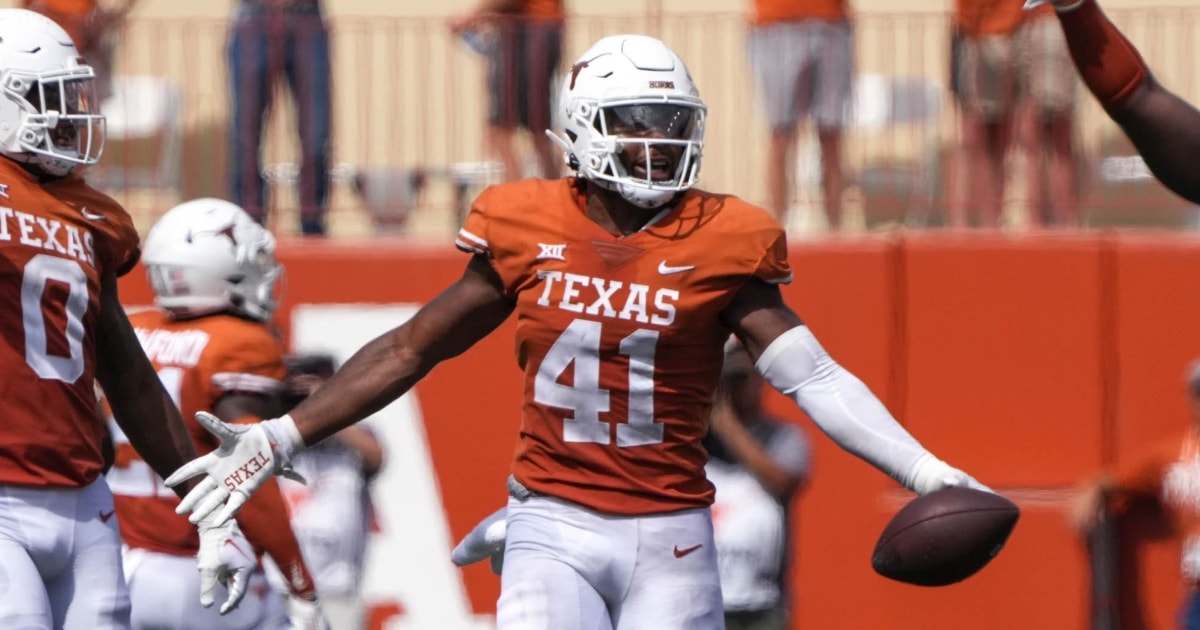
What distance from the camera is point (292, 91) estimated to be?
9.06 metres

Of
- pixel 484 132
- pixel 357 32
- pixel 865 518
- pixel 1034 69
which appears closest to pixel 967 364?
pixel 865 518

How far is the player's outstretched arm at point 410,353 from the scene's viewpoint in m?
5.11

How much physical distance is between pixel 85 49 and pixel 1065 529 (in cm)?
449

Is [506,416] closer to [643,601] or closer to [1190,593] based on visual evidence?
[1190,593]

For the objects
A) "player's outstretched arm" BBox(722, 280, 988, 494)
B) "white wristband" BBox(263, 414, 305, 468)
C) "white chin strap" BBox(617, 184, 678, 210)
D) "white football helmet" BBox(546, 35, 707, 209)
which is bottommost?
"white wristband" BBox(263, 414, 305, 468)

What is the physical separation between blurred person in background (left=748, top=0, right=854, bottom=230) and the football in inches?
162

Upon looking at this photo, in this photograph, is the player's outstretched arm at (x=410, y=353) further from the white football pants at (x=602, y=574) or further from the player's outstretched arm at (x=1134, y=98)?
the player's outstretched arm at (x=1134, y=98)

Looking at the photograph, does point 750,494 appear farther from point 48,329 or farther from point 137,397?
point 48,329

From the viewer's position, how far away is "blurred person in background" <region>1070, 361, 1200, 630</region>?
7301 millimetres

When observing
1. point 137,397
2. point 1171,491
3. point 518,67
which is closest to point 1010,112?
point 1171,491

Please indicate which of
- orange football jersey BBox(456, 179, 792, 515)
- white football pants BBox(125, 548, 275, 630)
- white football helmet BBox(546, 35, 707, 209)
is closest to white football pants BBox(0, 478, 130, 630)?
white football pants BBox(125, 548, 275, 630)

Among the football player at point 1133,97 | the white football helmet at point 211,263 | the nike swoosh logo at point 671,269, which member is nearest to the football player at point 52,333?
the white football helmet at point 211,263

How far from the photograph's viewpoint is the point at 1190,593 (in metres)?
7.25

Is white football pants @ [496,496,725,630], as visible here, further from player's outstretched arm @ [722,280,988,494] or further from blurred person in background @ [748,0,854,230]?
blurred person in background @ [748,0,854,230]
